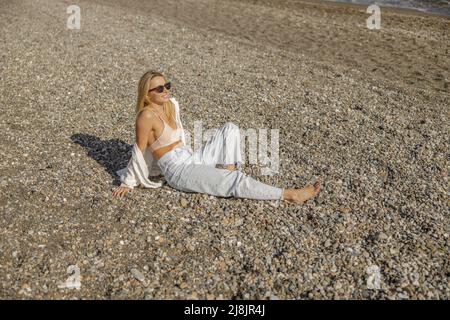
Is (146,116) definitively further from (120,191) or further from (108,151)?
(108,151)

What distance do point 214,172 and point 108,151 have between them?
318 centimetres

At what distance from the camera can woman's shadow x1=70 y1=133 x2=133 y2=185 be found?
9.15 meters

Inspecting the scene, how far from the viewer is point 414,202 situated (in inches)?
318

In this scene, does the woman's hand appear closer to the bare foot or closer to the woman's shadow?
the woman's shadow

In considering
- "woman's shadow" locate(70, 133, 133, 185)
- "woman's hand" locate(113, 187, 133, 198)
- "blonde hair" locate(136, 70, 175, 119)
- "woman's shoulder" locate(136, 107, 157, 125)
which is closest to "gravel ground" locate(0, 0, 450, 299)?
"woman's shadow" locate(70, 133, 133, 185)

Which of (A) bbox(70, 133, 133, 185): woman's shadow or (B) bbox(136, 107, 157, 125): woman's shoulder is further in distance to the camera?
(A) bbox(70, 133, 133, 185): woman's shadow

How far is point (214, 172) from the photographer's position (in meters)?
7.65

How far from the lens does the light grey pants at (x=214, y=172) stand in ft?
24.9

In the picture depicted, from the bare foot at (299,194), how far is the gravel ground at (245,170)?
0.14m

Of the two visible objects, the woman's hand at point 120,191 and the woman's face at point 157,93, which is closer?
the woman's face at point 157,93

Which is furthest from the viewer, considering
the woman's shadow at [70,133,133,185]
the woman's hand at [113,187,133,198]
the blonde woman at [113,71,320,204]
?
the woman's shadow at [70,133,133,185]

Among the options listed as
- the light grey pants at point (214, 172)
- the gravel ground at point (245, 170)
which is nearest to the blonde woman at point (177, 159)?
the light grey pants at point (214, 172)

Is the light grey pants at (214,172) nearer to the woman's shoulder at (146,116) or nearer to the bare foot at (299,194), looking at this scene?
the bare foot at (299,194)
